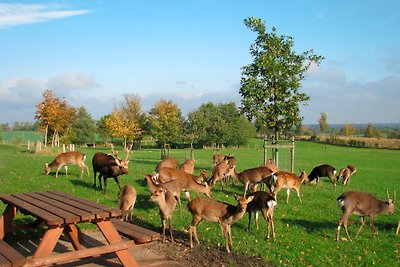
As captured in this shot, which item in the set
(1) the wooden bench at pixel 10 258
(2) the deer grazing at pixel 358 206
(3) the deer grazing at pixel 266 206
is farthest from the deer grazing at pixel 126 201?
(2) the deer grazing at pixel 358 206

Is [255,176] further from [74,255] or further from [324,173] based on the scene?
[74,255]

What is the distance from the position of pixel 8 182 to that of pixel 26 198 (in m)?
8.89

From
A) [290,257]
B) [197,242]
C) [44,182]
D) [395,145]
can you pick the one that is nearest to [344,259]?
[290,257]

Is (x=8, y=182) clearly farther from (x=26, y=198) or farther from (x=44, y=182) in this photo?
(x=26, y=198)

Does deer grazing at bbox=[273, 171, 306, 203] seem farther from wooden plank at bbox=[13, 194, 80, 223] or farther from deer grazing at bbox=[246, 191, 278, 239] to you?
wooden plank at bbox=[13, 194, 80, 223]

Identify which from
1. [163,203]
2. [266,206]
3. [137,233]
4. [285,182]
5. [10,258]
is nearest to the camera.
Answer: [10,258]

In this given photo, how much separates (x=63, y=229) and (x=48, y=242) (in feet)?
2.62

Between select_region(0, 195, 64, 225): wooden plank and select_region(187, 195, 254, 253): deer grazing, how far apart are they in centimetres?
335

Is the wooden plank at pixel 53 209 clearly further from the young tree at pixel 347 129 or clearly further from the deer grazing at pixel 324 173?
the young tree at pixel 347 129

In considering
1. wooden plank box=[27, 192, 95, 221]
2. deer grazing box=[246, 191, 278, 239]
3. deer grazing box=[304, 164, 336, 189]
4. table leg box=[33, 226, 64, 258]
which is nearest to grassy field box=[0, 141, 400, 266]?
deer grazing box=[246, 191, 278, 239]

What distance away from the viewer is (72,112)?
5475 cm

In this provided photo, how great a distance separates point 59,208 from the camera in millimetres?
6852

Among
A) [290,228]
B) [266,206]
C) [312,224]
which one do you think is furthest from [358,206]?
[266,206]

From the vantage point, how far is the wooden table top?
241 inches
